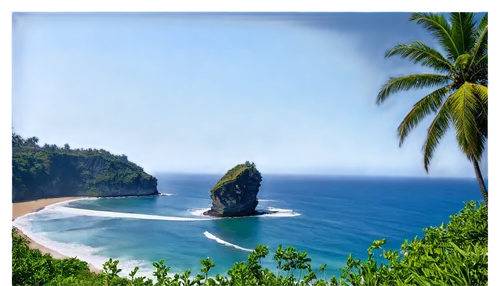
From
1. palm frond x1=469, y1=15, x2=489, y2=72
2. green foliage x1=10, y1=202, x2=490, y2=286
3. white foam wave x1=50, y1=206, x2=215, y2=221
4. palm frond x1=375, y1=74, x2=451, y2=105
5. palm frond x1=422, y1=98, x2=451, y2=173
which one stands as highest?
palm frond x1=469, y1=15, x2=489, y2=72

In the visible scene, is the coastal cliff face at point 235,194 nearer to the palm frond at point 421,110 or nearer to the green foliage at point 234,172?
the green foliage at point 234,172

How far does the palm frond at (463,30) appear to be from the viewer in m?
3.32

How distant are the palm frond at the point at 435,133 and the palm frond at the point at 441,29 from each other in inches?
32.1

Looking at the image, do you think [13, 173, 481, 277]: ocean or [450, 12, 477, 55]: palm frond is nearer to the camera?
[450, 12, 477, 55]: palm frond

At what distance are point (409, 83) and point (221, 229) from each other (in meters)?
11.9

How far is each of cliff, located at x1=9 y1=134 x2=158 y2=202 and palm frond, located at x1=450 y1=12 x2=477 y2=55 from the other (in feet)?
39.3

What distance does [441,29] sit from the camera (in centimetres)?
343

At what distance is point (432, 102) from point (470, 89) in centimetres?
56

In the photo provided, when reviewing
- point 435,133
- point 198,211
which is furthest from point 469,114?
point 198,211

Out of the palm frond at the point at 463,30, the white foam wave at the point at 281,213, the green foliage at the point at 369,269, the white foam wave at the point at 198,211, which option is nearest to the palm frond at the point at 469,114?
the green foliage at the point at 369,269

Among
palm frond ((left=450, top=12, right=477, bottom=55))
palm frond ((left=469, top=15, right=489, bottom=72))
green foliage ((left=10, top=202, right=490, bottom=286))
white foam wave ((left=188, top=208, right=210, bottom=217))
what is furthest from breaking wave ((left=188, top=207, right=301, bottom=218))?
green foliage ((left=10, top=202, right=490, bottom=286))

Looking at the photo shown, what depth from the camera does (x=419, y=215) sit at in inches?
622

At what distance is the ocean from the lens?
30.4ft

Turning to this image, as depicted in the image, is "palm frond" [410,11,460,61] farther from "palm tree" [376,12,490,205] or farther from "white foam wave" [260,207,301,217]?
"white foam wave" [260,207,301,217]
